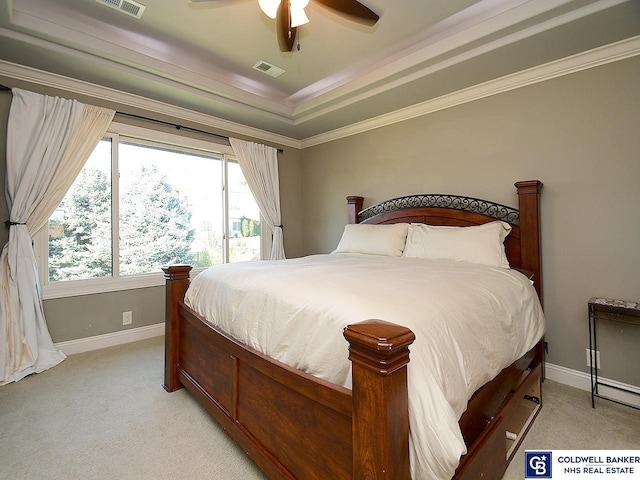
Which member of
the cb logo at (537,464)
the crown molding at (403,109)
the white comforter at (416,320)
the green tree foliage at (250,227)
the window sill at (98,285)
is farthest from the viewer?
the green tree foliage at (250,227)

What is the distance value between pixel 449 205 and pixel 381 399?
2618 mm

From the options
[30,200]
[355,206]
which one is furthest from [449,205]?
[30,200]

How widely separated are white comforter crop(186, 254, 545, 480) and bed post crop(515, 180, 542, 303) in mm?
543

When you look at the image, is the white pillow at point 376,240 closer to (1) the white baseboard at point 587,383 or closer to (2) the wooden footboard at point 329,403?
(2) the wooden footboard at point 329,403

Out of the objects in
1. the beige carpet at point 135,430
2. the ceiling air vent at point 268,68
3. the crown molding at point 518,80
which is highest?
the ceiling air vent at point 268,68

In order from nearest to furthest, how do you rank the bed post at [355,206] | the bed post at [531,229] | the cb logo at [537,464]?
the cb logo at [537,464] < the bed post at [531,229] < the bed post at [355,206]

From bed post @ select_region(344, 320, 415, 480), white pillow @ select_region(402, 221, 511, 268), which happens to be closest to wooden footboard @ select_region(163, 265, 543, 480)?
bed post @ select_region(344, 320, 415, 480)

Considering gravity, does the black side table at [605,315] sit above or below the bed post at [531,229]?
below

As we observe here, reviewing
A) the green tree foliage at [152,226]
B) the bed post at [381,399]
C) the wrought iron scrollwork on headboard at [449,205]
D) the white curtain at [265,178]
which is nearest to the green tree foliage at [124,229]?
the green tree foliage at [152,226]

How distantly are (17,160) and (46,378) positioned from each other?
1.83 metres

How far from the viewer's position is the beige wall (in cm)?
215

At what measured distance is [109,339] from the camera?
10.00 ft

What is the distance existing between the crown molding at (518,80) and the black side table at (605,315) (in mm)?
1775

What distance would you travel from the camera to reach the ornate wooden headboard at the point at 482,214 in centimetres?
242
